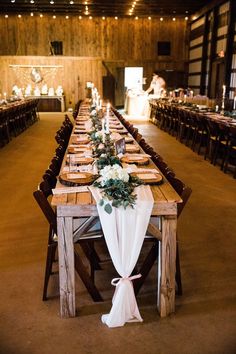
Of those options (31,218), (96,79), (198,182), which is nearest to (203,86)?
(96,79)

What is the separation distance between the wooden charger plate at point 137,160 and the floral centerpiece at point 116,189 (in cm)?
98

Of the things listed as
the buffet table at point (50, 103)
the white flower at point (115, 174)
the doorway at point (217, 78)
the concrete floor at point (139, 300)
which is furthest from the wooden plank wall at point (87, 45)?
the white flower at point (115, 174)

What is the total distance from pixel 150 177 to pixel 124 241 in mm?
745

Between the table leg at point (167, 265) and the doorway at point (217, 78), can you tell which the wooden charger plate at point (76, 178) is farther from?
the doorway at point (217, 78)

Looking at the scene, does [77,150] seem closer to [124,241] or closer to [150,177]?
[150,177]

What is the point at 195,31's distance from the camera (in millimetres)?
16766

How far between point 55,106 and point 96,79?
2.47 m

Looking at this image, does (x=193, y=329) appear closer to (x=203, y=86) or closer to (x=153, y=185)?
(x=153, y=185)

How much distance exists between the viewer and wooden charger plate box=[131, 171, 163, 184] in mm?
2787

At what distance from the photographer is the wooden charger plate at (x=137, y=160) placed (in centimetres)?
342

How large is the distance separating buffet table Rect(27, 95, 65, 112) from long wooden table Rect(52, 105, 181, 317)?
15.0 meters

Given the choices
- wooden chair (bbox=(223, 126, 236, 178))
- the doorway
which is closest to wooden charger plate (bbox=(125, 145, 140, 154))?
wooden chair (bbox=(223, 126, 236, 178))

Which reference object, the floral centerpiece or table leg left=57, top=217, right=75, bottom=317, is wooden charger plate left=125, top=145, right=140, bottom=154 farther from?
table leg left=57, top=217, right=75, bottom=317

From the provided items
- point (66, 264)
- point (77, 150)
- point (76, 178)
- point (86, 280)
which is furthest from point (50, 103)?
point (66, 264)
